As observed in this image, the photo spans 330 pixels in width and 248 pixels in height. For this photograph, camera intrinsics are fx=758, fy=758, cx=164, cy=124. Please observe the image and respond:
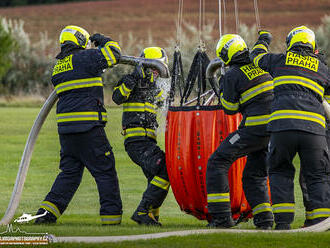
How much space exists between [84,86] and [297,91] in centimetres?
255

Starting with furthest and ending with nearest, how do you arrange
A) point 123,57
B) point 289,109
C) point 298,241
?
point 123,57 → point 289,109 → point 298,241

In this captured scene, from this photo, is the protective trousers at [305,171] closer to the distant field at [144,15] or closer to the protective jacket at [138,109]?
the protective jacket at [138,109]

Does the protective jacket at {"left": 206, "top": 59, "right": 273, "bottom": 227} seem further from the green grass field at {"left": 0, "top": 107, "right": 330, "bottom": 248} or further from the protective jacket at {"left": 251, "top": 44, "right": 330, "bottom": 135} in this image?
the green grass field at {"left": 0, "top": 107, "right": 330, "bottom": 248}

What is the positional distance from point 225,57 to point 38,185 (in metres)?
7.40

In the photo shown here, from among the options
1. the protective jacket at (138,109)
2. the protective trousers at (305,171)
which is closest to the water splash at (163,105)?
the protective jacket at (138,109)

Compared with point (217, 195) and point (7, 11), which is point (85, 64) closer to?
point (217, 195)

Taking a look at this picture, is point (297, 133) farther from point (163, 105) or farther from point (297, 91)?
point (163, 105)

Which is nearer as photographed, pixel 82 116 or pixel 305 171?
pixel 305 171

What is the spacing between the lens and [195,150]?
8797 millimetres

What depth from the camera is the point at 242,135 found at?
8.48 m

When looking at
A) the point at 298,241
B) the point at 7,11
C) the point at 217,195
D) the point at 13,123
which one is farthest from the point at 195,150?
the point at 7,11

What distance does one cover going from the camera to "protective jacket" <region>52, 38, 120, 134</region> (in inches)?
356

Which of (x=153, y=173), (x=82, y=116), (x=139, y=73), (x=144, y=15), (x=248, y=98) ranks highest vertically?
(x=144, y=15)

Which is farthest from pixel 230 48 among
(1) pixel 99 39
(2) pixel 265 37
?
(1) pixel 99 39
